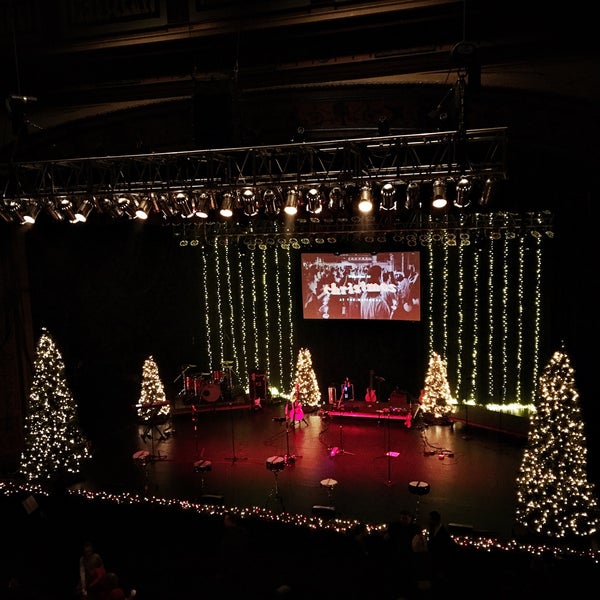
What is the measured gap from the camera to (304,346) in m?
12.6

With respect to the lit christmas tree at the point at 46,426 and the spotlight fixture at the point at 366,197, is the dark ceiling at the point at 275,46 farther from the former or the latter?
the lit christmas tree at the point at 46,426

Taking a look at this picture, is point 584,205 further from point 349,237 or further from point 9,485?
point 9,485

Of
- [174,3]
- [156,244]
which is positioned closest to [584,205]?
[174,3]

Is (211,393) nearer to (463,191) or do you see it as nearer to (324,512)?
(324,512)

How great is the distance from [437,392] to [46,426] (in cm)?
680

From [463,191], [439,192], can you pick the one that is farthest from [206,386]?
[463,191]

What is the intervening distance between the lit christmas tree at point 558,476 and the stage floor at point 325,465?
1.73 feet

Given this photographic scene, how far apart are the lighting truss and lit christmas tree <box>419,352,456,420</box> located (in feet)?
13.9

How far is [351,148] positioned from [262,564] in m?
4.63

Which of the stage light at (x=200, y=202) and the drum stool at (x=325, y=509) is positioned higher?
the stage light at (x=200, y=202)

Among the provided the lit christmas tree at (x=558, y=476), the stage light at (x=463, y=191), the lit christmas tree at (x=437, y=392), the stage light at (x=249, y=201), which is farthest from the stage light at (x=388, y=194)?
the lit christmas tree at (x=437, y=392)

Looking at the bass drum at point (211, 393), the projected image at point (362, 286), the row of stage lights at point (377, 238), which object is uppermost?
the row of stage lights at point (377, 238)

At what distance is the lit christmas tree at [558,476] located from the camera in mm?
6535

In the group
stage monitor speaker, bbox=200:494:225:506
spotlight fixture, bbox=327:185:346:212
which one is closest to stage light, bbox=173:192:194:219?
spotlight fixture, bbox=327:185:346:212
